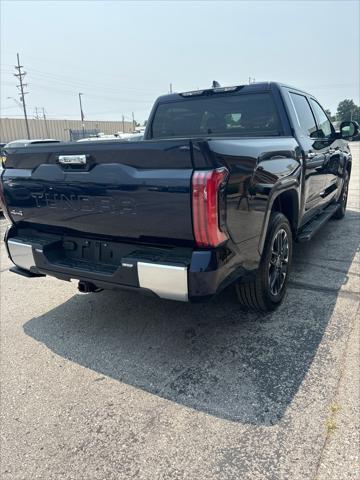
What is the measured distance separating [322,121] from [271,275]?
116 inches

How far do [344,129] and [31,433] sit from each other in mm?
5814

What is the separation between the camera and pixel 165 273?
2.52 m

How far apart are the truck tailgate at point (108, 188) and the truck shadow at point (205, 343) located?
94 centimetres

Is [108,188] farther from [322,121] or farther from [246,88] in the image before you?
[322,121]

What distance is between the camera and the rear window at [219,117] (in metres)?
4.13

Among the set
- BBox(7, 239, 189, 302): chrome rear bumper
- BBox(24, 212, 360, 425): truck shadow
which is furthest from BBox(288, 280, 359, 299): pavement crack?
BBox(7, 239, 189, 302): chrome rear bumper

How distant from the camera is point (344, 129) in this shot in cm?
620

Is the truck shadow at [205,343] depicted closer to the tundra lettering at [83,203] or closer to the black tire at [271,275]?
the black tire at [271,275]

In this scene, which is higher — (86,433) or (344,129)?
(344,129)

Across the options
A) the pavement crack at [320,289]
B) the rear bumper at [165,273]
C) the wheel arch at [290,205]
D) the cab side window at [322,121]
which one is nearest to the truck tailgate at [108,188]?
the rear bumper at [165,273]

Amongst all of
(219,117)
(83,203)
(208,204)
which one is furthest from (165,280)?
(219,117)

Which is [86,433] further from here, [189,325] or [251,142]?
[251,142]

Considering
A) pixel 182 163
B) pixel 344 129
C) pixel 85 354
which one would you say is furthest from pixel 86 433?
pixel 344 129

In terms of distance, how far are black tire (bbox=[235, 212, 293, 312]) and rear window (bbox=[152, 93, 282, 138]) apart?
1.09 meters
